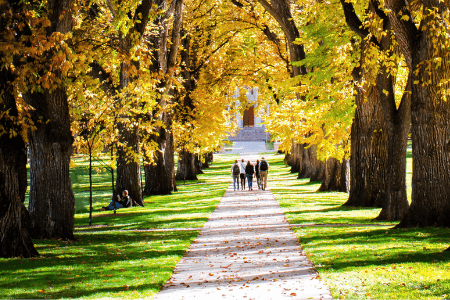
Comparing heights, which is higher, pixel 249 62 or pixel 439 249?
pixel 249 62

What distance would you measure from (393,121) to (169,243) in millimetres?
6329

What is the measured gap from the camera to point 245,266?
29.7ft

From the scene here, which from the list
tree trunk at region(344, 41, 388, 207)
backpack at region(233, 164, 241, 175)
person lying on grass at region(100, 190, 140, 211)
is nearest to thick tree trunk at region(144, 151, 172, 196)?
backpack at region(233, 164, 241, 175)

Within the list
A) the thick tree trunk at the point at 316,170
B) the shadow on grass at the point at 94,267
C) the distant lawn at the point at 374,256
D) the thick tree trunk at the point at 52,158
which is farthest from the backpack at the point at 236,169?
the thick tree trunk at the point at 52,158

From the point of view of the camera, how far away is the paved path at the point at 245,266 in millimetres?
7176

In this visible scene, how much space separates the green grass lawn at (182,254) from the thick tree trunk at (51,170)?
506 mm

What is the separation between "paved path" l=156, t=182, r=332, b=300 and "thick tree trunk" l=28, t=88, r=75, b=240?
2.99 m

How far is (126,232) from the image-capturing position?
14.3 metres

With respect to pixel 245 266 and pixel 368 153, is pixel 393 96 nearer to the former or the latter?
pixel 368 153

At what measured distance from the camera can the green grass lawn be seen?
7.22m

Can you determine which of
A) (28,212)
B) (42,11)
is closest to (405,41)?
(42,11)

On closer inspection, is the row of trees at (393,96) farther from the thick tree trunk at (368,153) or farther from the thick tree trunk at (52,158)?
the thick tree trunk at (52,158)

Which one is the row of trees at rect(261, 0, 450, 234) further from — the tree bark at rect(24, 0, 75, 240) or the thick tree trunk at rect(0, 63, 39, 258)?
the thick tree trunk at rect(0, 63, 39, 258)

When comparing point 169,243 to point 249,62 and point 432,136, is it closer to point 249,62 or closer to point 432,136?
point 432,136
